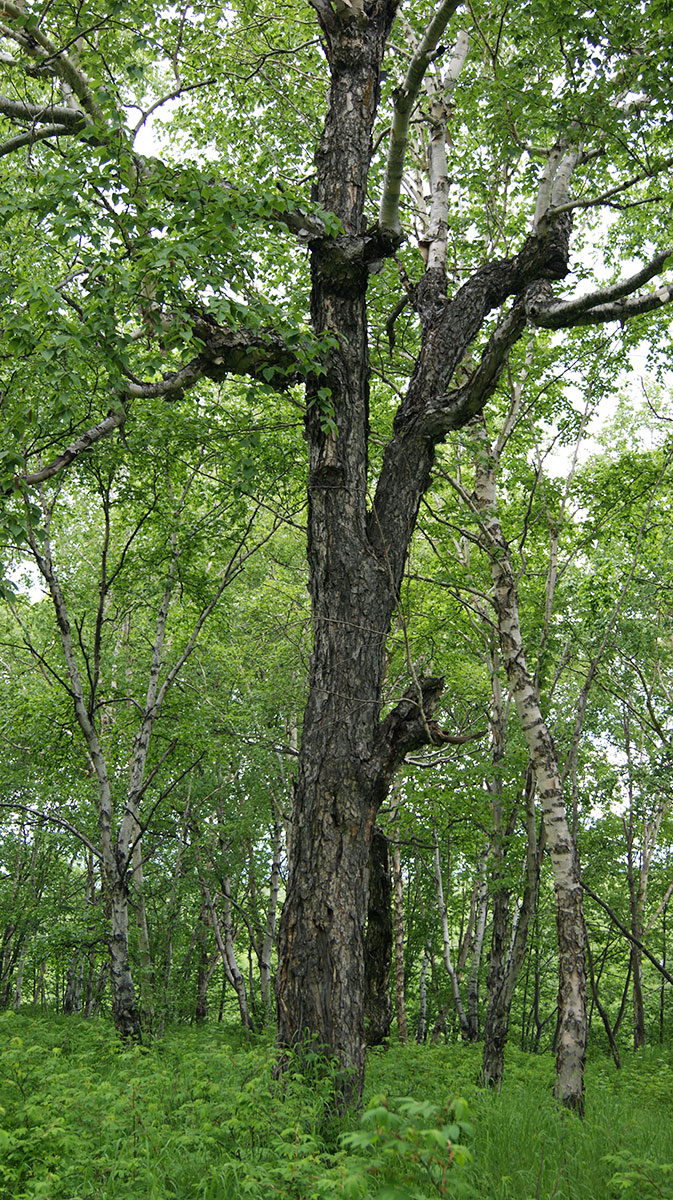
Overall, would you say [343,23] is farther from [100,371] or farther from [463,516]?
[463,516]

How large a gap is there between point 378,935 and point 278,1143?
2.97 metres

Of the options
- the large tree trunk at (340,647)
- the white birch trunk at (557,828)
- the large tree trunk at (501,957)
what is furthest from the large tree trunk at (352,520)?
the large tree trunk at (501,957)

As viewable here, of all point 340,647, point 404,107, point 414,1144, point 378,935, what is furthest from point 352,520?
point 414,1144

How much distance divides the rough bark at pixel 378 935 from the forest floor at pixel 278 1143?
851 mm

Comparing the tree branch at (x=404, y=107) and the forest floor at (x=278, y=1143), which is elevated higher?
the tree branch at (x=404, y=107)

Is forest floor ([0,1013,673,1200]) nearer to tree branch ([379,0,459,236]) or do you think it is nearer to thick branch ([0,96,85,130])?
tree branch ([379,0,459,236])

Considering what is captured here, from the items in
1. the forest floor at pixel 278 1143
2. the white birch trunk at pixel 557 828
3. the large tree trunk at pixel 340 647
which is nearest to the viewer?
the forest floor at pixel 278 1143

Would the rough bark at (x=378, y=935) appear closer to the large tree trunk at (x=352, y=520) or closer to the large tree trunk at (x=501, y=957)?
the large tree trunk at (x=352, y=520)

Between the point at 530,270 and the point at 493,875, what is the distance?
677cm

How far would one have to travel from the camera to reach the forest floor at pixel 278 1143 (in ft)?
8.48

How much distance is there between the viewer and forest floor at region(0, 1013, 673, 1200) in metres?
2.59

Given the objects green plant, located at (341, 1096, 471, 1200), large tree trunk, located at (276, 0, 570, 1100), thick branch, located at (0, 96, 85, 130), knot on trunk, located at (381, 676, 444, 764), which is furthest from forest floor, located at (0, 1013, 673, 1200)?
thick branch, located at (0, 96, 85, 130)

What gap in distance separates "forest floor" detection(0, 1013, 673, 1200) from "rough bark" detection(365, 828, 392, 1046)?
851 millimetres

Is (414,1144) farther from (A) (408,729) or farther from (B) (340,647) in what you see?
(B) (340,647)
